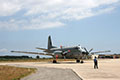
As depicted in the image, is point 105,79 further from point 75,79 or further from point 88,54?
point 88,54

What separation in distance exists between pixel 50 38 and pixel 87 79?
55935 millimetres

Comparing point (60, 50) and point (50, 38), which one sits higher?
point (50, 38)

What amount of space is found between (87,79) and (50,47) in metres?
53.4

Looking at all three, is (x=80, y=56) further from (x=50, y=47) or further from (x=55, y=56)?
(x=50, y=47)

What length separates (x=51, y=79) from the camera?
17.2m

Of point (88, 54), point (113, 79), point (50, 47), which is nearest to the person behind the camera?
point (113, 79)

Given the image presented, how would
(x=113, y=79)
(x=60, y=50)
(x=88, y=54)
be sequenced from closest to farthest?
(x=113, y=79) → (x=88, y=54) → (x=60, y=50)

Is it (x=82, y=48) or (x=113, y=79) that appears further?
(x=82, y=48)

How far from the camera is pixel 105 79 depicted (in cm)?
1700

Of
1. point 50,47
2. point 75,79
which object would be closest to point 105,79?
point 75,79

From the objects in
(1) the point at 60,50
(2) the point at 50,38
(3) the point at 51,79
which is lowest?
(3) the point at 51,79

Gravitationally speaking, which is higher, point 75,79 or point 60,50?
point 60,50

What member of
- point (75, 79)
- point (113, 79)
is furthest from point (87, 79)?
point (113, 79)

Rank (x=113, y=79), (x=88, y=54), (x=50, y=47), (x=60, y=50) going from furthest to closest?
(x=50, y=47) → (x=60, y=50) → (x=88, y=54) → (x=113, y=79)
